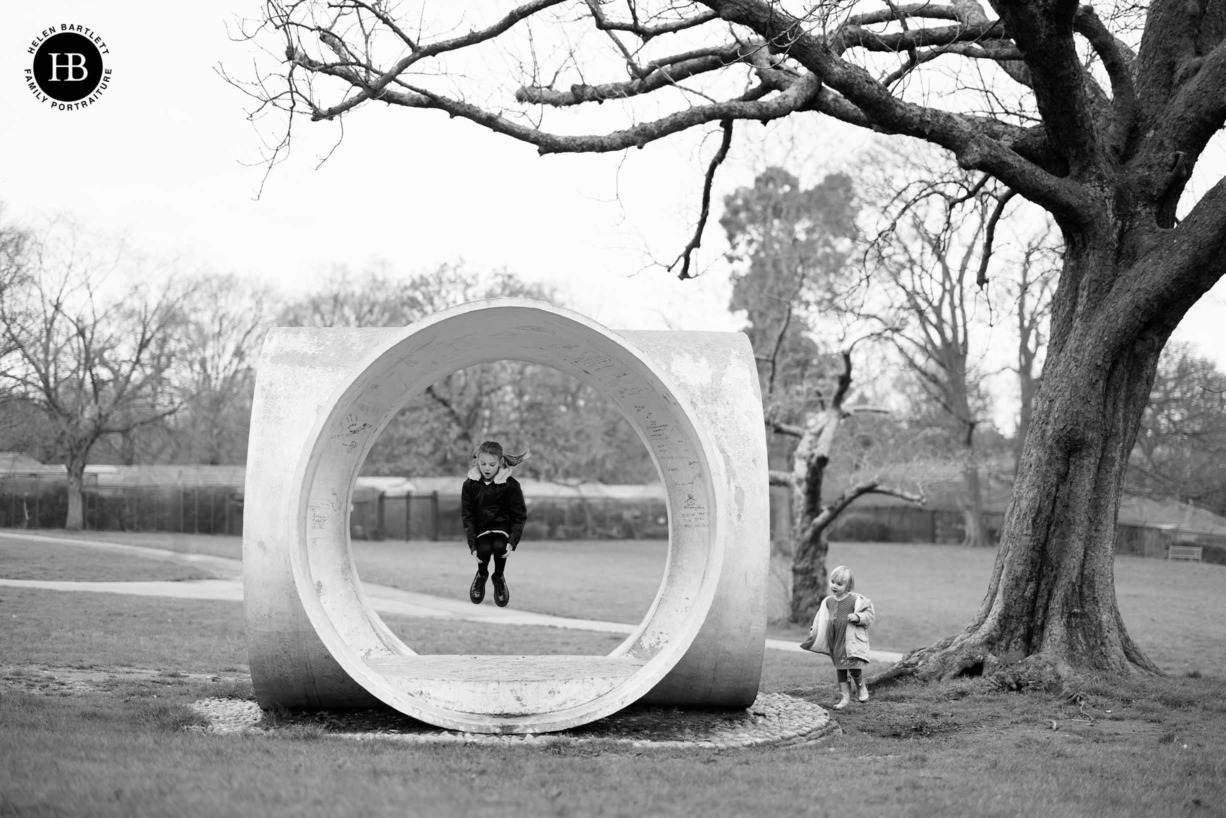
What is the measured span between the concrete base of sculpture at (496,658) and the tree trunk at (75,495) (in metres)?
32.7

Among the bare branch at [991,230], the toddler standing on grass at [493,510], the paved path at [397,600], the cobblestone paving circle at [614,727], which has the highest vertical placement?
the bare branch at [991,230]

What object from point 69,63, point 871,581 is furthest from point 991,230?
point 871,581

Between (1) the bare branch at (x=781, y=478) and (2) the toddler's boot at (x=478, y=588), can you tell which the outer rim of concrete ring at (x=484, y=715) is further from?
(1) the bare branch at (x=781, y=478)

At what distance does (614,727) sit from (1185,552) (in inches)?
1472

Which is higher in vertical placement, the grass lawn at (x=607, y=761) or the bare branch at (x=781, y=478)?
the bare branch at (x=781, y=478)

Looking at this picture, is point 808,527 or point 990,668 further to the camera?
point 808,527

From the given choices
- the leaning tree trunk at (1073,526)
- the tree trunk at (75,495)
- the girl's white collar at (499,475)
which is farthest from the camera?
the tree trunk at (75,495)

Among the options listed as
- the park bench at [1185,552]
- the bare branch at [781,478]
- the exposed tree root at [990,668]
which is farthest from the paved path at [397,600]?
the park bench at [1185,552]

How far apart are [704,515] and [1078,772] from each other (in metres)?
3.18

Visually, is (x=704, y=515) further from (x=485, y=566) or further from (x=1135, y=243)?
(x=1135, y=243)

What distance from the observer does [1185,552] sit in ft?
131

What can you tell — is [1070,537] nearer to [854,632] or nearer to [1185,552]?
[854,632]

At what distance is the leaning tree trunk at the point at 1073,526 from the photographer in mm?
10039

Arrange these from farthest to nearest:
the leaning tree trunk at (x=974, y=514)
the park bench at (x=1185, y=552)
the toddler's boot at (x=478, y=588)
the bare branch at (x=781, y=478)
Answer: the leaning tree trunk at (x=974, y=514) → the park bench at (x=1185, y=552) → the bare branch at (x=781, y=478) → the toddler's boot at (x=478, y=588)
